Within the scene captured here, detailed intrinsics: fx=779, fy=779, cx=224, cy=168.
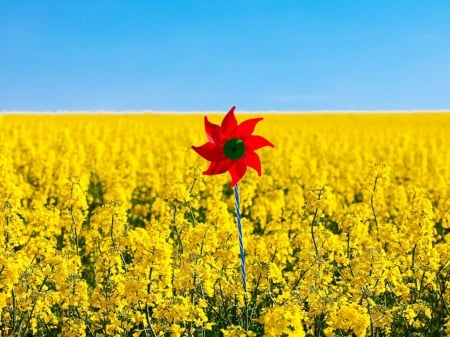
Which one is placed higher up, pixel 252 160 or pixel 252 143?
pixel 252 143

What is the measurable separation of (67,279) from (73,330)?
72 cm

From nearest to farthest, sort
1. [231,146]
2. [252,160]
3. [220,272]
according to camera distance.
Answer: [231,146], [252,160], [220,272]

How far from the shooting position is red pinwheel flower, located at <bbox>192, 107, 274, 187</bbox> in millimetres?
6473

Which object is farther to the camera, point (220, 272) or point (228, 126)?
point (220, 272)

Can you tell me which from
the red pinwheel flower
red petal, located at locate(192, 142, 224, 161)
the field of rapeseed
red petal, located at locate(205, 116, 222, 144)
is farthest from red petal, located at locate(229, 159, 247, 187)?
the field of rapeseed

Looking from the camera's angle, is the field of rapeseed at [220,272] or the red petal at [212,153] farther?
the red petal at [212,153]

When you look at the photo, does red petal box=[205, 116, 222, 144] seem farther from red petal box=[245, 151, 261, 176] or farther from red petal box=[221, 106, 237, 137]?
red petal box=[245, 151, 261, 176]

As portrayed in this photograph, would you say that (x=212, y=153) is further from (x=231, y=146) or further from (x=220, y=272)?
(x=220, y=272)

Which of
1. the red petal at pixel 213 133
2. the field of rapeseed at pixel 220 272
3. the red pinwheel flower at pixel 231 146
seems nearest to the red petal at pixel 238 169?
the red pinwheel flower at pixel 231 146

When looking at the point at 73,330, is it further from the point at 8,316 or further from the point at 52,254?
the point at 52,254

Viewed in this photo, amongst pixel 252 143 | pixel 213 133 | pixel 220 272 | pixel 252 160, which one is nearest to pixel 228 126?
pixel 213 133

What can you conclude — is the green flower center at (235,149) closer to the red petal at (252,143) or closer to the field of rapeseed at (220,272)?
the red petal at (252,143)

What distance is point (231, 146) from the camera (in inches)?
255

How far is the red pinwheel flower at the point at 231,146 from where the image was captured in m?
6.47
